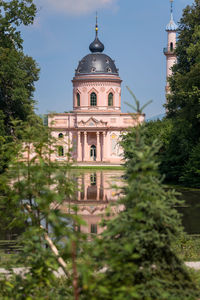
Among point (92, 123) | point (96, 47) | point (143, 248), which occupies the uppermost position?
point (96, 47)

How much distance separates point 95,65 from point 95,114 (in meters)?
6.27

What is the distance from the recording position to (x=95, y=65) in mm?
64250

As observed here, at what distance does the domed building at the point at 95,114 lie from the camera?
63.0m

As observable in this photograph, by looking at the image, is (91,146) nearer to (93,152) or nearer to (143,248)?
(93,152)

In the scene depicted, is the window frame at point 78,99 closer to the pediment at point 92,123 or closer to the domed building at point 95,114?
the domed building at point 95,114

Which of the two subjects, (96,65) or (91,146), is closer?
(91,146)

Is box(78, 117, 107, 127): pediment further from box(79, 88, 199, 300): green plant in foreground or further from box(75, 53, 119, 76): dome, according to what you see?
box(79, 88, 199, 300): green plant in foreground

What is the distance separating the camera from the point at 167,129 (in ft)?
109

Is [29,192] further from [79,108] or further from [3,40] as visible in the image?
[79,108]

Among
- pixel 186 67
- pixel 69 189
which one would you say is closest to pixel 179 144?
pixel 186 67

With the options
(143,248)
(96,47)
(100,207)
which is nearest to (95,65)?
(96,47)

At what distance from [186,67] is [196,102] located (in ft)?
34.7

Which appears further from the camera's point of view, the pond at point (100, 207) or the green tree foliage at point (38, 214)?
the pond at point (100, 207)

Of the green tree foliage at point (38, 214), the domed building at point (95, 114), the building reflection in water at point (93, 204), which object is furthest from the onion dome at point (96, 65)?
the green tree foliage at point (38, 214)
